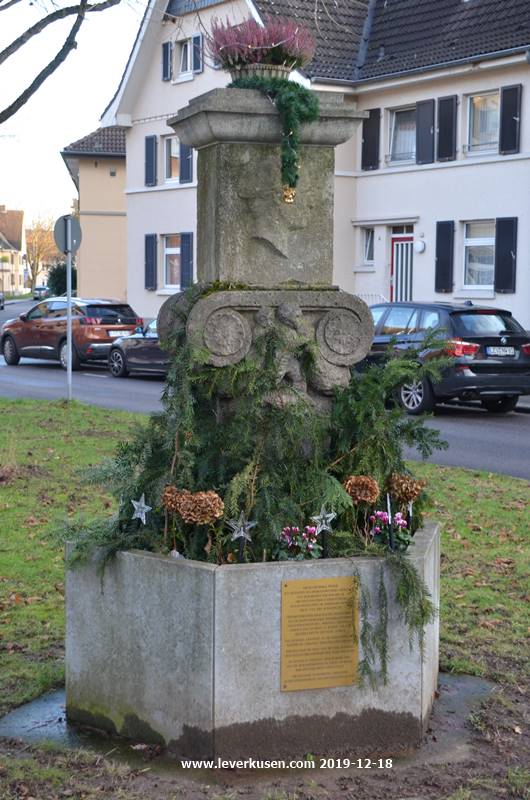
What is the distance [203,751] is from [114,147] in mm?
46521

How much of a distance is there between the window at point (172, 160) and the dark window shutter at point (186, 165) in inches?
21.3

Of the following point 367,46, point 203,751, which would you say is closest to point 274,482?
point 203,751

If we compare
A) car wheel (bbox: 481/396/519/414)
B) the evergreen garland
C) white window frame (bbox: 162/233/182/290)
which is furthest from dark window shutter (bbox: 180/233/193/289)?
the evergreen garland

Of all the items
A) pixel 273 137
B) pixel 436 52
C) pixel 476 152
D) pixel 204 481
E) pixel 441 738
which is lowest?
pixel 441 738

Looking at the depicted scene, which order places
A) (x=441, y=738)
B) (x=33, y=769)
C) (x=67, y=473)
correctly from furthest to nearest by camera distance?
1. (x=67, y=473)
2. (x=441, y=738)
3. (x=33, y=769)

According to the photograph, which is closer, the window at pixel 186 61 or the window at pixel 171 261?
the window at pixel 186 61

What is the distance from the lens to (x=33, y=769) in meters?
4.75

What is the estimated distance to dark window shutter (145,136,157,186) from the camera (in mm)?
38531

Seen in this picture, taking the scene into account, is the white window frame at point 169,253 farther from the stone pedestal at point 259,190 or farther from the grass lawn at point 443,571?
the stone pedestal at point 259,190

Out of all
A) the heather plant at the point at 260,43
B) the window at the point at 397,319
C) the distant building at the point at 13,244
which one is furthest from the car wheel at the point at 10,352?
the distant building at the point at 13,244

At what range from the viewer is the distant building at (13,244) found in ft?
500

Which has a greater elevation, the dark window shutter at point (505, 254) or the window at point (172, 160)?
the window at point (172, 160)

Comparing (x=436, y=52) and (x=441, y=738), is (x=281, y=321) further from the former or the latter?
(x=436, y=52)

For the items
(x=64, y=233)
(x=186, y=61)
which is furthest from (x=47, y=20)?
(x=186, y=61)
